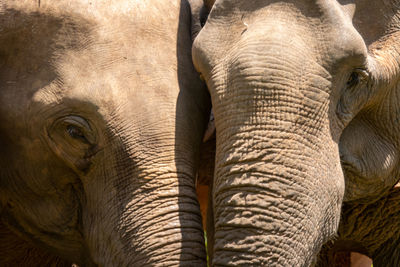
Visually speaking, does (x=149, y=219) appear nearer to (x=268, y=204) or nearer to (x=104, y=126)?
(x=104, y=126)

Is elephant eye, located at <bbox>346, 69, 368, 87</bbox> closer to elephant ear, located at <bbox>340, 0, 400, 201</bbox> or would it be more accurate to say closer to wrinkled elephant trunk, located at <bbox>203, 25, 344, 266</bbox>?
elephant ear, located at <bbox>340, 0, 400, 201</bbox>

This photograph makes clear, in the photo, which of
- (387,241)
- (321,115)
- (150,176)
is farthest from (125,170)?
(387,241)

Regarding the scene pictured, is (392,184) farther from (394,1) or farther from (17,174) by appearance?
(17,174)

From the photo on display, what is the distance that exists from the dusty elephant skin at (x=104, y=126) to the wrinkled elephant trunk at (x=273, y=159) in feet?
0.85

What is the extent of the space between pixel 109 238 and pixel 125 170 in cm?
24

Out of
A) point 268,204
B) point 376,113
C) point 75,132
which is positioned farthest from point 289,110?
point 75,132

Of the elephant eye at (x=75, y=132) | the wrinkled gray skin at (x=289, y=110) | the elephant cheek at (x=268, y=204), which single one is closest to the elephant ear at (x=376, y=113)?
the wrinkled gray skin at (x=289, y=110)

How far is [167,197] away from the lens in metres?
3.47

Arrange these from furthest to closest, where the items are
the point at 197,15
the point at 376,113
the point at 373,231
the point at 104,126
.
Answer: the point at 373,231
the point at 197,15
the point at 376,113
the point at 104,126

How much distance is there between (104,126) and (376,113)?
3.15 feet

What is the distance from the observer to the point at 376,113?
363 cm

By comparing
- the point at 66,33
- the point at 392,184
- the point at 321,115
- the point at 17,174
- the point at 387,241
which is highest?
the point at 66,33

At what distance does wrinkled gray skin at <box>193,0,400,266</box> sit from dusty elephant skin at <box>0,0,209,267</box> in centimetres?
18

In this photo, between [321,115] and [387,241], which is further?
[387,241]
